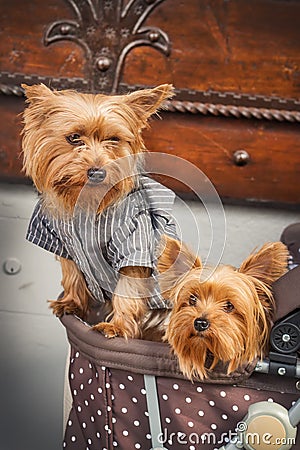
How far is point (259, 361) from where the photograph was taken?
1011 mm

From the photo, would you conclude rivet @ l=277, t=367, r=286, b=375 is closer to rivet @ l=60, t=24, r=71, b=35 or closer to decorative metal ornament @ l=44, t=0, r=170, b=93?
decorative metal ornament @ l=44, t=0, r=170, b=93

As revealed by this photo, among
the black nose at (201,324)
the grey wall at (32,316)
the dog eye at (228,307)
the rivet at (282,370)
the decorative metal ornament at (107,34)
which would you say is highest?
the decorative metal ornament at (107,34)

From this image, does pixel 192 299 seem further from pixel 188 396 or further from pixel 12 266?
pixel 12 266

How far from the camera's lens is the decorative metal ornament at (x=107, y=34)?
1.85 meters

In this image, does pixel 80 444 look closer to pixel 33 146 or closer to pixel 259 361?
pixel 259 361

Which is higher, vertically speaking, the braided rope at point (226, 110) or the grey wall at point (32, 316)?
the braided rope at point (226, 110)

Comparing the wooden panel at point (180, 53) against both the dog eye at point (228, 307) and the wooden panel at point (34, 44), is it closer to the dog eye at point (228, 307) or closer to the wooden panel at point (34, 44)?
the wooden panel at point (34, 44)

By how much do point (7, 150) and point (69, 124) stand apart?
991mm

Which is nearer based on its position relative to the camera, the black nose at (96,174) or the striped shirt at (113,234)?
the black nose at (96,174)

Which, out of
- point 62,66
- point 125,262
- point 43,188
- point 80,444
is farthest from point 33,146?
point 62,66

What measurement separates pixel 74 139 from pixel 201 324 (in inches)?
11.4

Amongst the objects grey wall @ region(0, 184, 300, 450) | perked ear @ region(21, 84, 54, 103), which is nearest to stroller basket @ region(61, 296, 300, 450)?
perked ear @ region(21, 84, 54, 103)

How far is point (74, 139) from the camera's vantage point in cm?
102

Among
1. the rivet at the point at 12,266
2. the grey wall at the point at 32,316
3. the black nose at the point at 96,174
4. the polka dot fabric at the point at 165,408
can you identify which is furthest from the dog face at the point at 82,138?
the rivet at the point at 12,266
